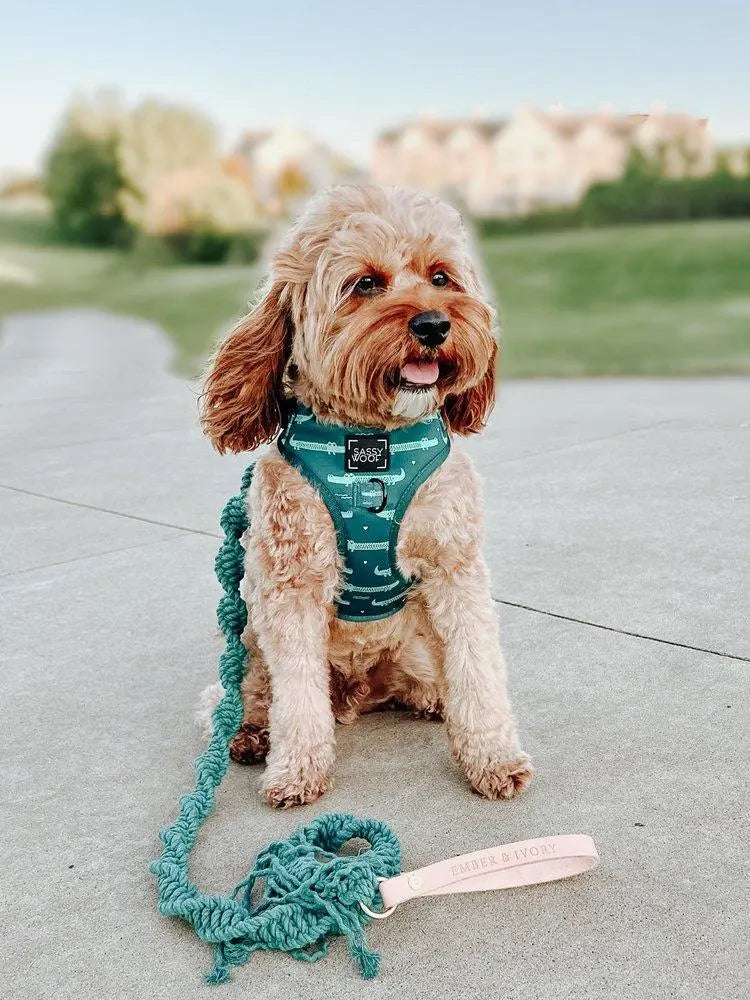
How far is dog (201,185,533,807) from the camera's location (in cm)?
253

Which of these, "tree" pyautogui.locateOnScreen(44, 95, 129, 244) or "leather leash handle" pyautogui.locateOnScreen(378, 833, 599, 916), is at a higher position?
"tree" pyautogui.locateOnScreen(44, 95, 129, 244)

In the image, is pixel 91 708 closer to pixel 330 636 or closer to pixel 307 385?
pixel 330 636

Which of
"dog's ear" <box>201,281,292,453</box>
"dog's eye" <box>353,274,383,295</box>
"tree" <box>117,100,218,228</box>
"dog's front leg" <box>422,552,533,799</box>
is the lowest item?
"dog's front leg" <box>422,552,533,799</box>

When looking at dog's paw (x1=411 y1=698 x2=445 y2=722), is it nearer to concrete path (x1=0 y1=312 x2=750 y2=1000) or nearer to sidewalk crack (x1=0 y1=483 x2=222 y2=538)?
concrete path (x1=0 y1=312 x2=750 y2=1000)

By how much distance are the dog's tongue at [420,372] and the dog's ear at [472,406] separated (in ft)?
1.33

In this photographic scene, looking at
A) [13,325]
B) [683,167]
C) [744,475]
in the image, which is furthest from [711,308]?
[744,475]

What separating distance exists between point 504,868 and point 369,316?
4.21 feet

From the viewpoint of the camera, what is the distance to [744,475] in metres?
6.04

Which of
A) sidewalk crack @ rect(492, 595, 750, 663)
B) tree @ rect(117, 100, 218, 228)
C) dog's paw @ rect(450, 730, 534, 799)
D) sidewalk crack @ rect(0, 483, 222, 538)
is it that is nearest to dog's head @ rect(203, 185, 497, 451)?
dog's paw @ rect(450, 730, 534, 799)

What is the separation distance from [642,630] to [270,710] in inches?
Result: 61.0

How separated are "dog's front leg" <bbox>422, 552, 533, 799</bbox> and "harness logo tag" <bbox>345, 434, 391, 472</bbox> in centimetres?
32

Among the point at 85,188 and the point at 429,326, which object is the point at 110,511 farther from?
the point at 85,188

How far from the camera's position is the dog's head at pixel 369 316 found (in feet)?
8.19

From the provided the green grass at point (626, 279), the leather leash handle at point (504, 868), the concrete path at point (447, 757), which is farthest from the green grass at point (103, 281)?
the leather leash handle at point (504, 868)
